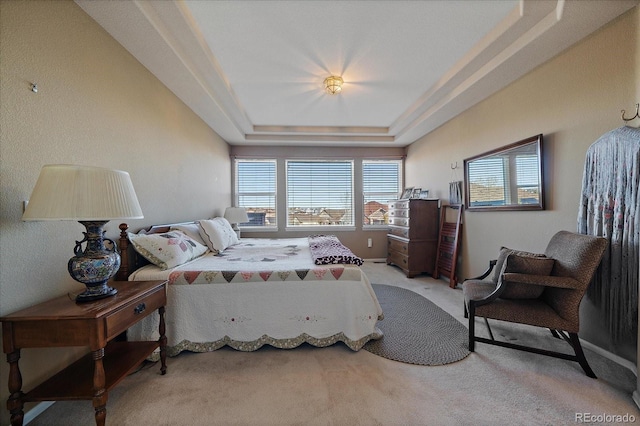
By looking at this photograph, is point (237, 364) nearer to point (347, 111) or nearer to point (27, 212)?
point (27, 212)

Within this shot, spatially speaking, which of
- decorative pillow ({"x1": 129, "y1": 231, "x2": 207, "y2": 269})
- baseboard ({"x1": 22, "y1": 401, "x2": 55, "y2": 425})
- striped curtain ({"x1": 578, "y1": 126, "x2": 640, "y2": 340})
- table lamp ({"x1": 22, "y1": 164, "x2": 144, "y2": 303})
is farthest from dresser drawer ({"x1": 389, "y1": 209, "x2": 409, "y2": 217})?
baseboard ({"x1": 22, "y1": 401, "x2": 55, "y2": 425})

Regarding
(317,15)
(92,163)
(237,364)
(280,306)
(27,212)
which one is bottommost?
(237,364)

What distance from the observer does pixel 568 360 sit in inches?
73.0

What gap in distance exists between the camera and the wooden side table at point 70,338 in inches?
46.4

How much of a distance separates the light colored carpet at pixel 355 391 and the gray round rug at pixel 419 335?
9 cm

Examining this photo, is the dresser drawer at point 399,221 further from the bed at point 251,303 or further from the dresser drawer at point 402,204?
the bed at point 251,303

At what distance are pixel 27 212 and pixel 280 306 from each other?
1597 millimetres

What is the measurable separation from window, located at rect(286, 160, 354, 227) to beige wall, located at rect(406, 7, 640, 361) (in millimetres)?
2458

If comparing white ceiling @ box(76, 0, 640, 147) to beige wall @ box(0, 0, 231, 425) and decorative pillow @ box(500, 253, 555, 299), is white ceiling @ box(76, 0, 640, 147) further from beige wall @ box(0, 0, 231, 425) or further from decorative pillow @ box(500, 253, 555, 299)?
decorative pillow @ box(500, 253, 555, 299)

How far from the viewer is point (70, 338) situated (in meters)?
1.20

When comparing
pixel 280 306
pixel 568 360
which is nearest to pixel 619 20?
pixel 568 360

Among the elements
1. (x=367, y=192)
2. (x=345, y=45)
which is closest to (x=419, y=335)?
(x=345, y=45)

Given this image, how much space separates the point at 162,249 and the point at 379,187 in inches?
173

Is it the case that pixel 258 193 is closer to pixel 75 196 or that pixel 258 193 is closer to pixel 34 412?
pixel 75 196
